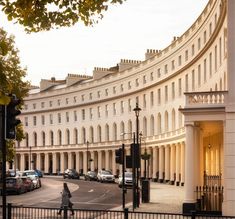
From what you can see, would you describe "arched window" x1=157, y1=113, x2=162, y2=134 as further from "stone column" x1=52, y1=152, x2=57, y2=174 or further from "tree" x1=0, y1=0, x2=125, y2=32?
"tree" x1=0, y1=0, x2=125, y2=32

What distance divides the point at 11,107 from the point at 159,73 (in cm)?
6841

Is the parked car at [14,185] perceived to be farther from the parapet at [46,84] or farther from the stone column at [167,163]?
the parapet at [46,84]

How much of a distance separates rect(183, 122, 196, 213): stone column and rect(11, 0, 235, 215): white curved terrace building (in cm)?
5

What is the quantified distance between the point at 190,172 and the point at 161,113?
167ft

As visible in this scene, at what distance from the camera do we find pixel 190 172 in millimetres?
30078

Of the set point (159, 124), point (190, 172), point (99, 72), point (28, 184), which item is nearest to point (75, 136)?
point (99, 72)

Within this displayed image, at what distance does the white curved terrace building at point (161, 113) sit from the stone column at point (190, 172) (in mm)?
48

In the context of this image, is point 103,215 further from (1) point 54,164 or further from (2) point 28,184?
(1) point 54,164

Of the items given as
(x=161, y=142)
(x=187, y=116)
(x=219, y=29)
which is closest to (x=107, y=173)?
(x=161, y=142)

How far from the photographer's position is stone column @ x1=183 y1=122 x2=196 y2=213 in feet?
97.7

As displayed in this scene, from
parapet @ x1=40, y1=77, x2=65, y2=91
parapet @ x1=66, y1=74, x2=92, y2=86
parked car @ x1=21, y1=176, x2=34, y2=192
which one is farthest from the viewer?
parapet @ x1=40, y1=77, x2=65, y2=91

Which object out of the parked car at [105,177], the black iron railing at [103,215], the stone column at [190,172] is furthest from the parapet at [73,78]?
the black iron railing at [103,215]

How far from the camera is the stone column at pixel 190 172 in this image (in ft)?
97.7

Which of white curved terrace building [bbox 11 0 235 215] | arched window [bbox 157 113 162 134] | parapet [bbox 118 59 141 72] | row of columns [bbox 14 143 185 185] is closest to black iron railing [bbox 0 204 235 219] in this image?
white curved terrace building [bbox 11 0 235 215]
